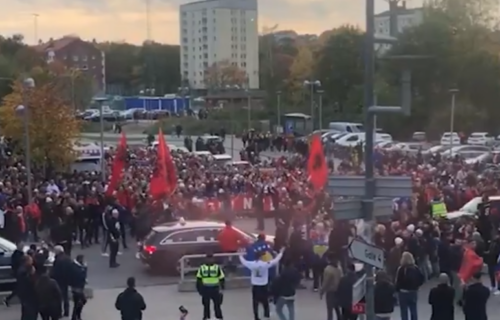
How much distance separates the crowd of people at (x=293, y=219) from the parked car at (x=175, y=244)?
5.05 ft

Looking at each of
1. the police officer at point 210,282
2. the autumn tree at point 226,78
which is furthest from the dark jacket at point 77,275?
the autumn tree at point 226,78

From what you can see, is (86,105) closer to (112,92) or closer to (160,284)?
(112,92)

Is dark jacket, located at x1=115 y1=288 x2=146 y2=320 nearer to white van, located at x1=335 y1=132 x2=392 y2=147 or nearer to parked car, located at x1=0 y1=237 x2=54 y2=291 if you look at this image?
parked car, located at x1=0 y1=237 x2=54 y2=291

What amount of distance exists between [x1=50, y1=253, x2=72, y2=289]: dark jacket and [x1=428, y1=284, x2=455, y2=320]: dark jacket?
6.78 metres

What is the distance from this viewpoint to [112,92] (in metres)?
160

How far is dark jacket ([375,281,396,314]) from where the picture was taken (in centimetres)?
1516

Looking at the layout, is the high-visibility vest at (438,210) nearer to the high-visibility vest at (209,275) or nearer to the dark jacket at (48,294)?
the high-visibility vest at (209,275)

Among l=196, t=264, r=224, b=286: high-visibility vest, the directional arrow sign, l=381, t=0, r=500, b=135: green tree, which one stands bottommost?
l=196, t=264, r=224, b=286: high-visibility vest

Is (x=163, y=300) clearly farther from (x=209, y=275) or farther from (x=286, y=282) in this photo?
(x=286, y=282)

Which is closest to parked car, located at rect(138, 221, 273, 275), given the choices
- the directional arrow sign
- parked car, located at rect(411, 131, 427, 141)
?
the directional arrow sign

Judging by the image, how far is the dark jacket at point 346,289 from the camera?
1600cm

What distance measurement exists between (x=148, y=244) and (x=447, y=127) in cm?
4706

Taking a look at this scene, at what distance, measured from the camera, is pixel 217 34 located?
609ft

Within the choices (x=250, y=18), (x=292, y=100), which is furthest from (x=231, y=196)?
(x=250, y=18)
